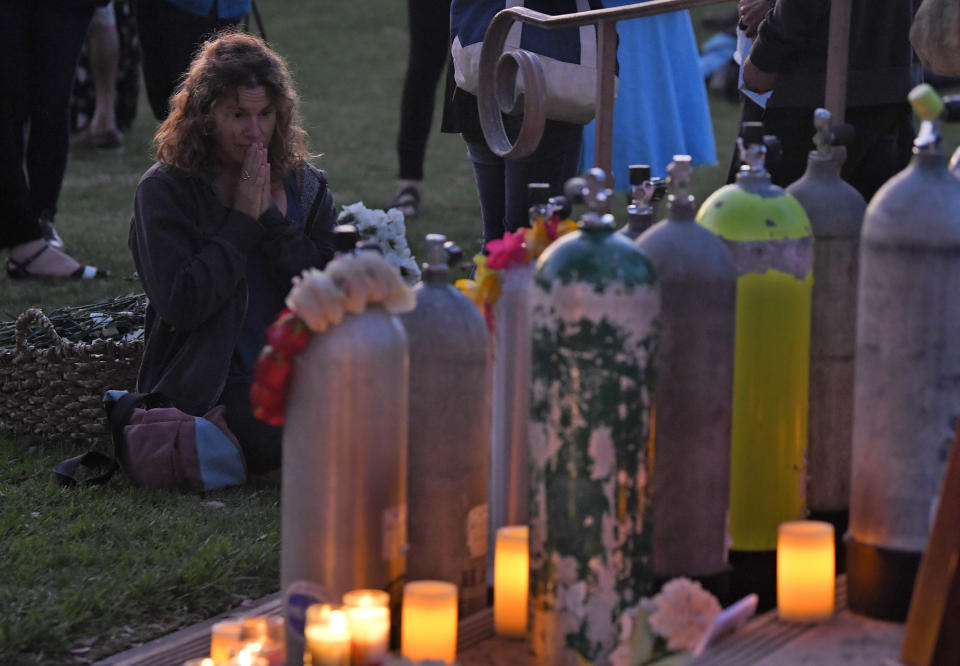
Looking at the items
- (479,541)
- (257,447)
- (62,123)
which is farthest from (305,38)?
(479,541)

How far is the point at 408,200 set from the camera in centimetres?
695

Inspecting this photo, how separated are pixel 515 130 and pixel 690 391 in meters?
2.14

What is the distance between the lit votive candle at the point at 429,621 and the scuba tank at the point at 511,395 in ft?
1.01

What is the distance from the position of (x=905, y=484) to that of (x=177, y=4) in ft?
12.6

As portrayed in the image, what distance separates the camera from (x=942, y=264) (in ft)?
6.40

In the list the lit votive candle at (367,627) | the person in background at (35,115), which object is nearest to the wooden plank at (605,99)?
the lit votive candle at (367,627)

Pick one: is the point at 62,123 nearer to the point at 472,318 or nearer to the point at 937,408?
the point at 472,318

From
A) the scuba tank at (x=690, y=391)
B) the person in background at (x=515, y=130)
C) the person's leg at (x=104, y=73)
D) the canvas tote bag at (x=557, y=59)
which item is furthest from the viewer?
the person's leg at (x=104, y=73)

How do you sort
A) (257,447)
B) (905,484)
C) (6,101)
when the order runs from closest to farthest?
(905,484) → (257,447) → (6,101)

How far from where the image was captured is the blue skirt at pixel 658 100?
4.41m

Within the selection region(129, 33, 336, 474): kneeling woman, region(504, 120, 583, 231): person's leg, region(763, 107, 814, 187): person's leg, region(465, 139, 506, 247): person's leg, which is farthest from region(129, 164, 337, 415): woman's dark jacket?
region(763, 107, 814, 187): person's leg

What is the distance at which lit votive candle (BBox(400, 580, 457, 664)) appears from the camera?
1.95 meters

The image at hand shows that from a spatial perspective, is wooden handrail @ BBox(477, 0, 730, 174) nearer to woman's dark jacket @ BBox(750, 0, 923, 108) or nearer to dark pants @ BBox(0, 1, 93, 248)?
woman's dark jacket @ BBox(750, 0, 923, 108)

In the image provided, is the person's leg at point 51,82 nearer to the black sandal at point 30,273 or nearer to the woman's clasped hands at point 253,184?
the black sandal at point 30,273
